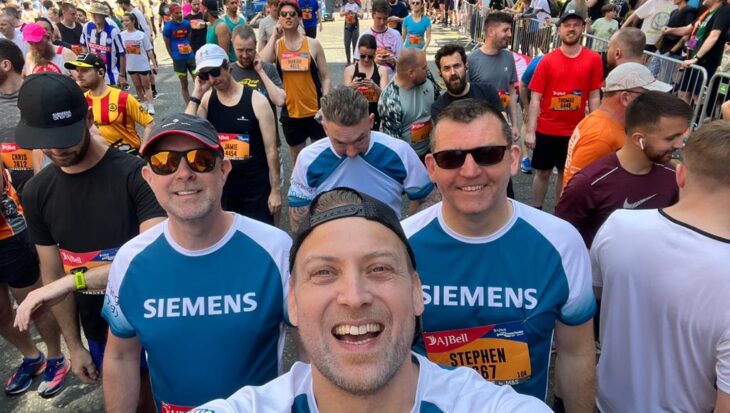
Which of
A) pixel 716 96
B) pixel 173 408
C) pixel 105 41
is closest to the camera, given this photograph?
pixel 173 408

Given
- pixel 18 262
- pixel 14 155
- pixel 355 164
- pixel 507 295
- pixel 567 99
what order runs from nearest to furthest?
pixel 507 295
pixel 355 164
pixel 18 262
pixel 14 155
pixel 567 99

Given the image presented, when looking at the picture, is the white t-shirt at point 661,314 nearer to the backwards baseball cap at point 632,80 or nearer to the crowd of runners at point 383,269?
the crowd of runners at point 383,269

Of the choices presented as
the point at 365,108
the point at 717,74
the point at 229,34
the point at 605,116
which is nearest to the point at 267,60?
the point at 229,34

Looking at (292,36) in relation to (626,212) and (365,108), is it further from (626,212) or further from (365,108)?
(626,212)

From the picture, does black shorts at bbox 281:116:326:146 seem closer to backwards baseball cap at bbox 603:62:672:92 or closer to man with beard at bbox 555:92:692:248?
backwards baseball cap at bbox 603:62:672:92

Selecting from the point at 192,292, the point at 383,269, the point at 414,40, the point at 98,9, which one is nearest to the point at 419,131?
the point at 192,292

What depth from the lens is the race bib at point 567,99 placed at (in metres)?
5.25

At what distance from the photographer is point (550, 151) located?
544 cm

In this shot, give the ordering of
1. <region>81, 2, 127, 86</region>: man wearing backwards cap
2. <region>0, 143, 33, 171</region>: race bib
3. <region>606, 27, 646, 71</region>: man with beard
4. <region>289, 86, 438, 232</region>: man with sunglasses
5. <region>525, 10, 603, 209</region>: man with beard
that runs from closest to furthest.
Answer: <region>289, 86, 438, 232</region>: man with sunglasses
<region>0, 143, 33, 171</region>: race bib
<region>606, 27, 646, 71</region>: man with beard
<region>525, 10, 603, 209</region>: man with beard
<region>81, 2, 127, 86</region>: man wearing backwards cap

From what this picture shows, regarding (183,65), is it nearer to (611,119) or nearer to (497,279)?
(611,119)

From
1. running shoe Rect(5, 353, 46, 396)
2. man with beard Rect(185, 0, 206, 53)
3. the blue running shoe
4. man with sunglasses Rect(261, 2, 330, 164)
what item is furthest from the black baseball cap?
man with beard Rect(185, 0, 206, 53)

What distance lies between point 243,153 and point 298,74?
2.13 meters

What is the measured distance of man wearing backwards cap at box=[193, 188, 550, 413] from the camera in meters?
1.29

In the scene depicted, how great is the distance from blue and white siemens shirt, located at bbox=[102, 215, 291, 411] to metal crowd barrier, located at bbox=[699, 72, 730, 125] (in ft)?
20.2
